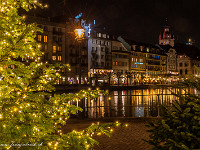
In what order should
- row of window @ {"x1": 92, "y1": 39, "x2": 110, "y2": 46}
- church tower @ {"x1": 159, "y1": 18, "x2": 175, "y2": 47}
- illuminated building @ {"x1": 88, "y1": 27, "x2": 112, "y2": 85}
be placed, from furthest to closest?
church tower @ {"x1": 159, "y1": 18, "x2": 175, "y2": 47} < row of window @ {"x1": 92, "y1": 39, "x2": 110, "y2": 46} < illuminated building @ {"x1": 88, "y1": 27, "x2": 112, "y2": 85}

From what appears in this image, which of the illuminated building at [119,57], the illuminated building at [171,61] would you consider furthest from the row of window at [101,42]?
the illuminated building at [171,61]

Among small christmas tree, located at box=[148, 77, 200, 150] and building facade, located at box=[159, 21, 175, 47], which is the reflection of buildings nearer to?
building facade, located at box=[159, 21, 175, 47]

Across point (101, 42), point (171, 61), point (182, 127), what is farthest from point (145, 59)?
point (182, 127)

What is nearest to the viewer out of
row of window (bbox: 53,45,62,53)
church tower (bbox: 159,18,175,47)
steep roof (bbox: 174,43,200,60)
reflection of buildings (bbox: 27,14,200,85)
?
reflection of buildings (bbox: 27,14,200,85)

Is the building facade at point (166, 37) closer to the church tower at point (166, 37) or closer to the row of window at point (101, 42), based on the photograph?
the church tower at point (166, 37)

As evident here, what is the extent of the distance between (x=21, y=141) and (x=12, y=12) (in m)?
2.63

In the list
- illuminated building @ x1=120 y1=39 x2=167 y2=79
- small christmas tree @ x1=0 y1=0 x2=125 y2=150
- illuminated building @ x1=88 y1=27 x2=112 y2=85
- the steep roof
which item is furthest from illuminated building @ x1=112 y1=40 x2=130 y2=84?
small christmas tree @ x1=0 y1=0 x2=125 y2=150

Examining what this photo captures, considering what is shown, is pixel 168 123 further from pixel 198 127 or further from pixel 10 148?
pixel 10 148

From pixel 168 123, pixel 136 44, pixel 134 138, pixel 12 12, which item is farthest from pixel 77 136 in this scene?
pixel 136 44

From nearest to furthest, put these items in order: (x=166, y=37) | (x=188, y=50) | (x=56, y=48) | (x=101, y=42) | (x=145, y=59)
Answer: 1. (x=56, y=48)
2. (x=101, y=42)
3. (x=145, y=59)
4. (x=188, y=50)
5. (x=166, y=37)

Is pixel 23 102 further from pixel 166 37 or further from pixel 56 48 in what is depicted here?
pixel 166 37

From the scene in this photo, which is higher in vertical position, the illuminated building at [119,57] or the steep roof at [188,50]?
the steep roof at [188,50]

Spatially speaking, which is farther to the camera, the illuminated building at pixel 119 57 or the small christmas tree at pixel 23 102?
the illuminated building at pixel 119 57

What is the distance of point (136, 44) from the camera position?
10112 cm
